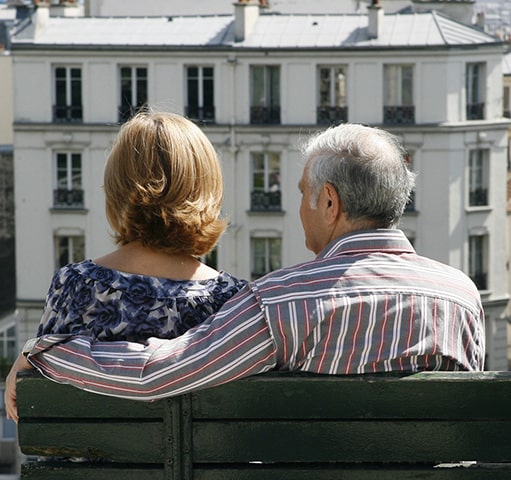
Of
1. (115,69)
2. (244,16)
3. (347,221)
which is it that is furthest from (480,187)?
(347,221)

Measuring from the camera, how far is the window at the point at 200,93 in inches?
1431

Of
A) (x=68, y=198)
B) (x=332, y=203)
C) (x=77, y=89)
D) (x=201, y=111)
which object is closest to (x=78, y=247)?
(x=68, y=198)

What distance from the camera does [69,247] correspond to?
37.2 metres

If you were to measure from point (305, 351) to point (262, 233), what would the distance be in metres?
32.5

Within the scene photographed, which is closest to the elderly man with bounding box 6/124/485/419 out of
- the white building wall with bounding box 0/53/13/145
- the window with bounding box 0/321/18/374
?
the window with bounding box 0/321/18/374

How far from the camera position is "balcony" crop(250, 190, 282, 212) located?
1433 inches

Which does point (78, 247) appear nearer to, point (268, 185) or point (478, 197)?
point (268, 185)

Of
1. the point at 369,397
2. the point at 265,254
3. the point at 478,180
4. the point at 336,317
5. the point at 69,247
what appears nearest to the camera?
the point at 369,397

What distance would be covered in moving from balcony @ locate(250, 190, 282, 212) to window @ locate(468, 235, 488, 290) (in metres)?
5.00

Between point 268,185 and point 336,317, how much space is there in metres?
32.4

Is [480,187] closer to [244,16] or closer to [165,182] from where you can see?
[244,16]

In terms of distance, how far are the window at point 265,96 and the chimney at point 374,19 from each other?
2.45 metres

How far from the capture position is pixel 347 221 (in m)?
4.39

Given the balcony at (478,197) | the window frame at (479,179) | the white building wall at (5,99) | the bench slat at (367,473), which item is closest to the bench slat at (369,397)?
the bench slat at (367,473)
